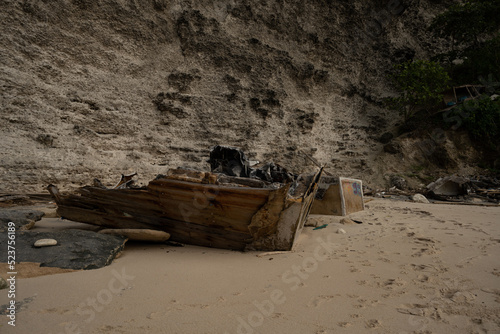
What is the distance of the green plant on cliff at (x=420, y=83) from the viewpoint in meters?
12.5

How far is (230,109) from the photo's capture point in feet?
34.9

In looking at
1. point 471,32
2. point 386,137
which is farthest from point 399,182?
point 471,32

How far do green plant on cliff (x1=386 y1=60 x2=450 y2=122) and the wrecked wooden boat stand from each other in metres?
12.8

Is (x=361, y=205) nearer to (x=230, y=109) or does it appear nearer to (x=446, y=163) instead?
(x=230, y=109)

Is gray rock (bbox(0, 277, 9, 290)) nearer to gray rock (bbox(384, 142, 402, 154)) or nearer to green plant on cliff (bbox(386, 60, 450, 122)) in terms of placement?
gray rock (bbox(384, 142, 402, 154))

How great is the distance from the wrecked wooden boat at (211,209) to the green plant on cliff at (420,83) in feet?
42.0

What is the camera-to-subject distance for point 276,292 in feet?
5.46

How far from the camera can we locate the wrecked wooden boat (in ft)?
8.25

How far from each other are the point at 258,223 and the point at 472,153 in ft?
46.7

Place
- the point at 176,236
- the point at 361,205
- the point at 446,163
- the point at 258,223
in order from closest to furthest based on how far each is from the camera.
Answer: the point at 258,223 → the point at 176,236 → the point at 361,205 → the point at 446,163

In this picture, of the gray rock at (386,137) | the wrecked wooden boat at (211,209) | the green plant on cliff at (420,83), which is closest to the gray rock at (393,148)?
the gray rock at (386,137)

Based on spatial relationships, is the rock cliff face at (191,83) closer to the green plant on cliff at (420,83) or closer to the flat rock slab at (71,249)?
the green plant on cliff at (420,83)

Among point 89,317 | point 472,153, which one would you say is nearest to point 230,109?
point 89,317

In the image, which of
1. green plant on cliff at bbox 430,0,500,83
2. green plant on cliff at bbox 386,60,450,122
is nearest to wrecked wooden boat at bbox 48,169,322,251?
green plant on cliff at bbox 386,60,450,122
